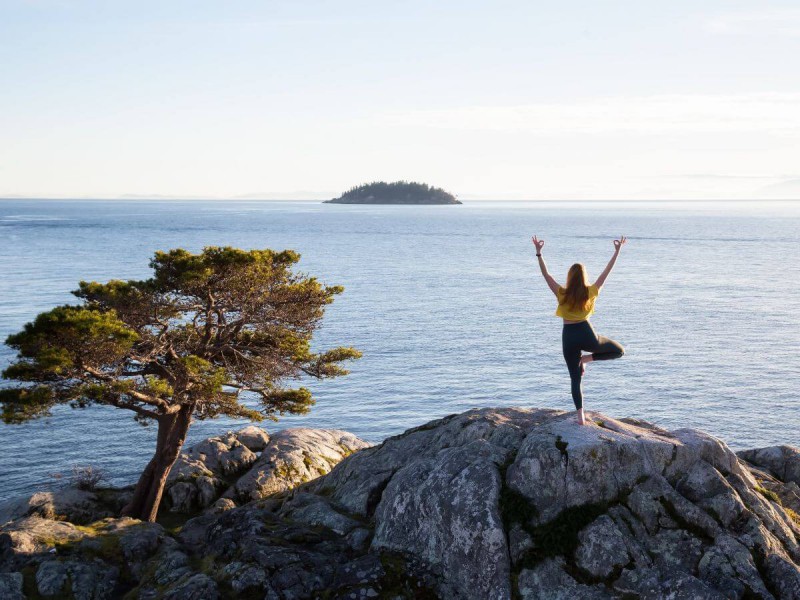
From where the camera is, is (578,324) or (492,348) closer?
(578,324)

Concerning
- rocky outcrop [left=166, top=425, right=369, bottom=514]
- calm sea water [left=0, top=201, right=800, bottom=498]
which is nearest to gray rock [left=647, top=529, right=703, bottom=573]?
rocky outcrop [left=166, top=425, right=369, bottom=514]

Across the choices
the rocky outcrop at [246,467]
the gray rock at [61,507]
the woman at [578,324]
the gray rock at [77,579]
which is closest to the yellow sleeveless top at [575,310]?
the woman at [578,324]

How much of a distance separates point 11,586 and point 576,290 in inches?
548

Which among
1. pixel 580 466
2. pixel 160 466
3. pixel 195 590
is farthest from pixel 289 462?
pixel 580 466

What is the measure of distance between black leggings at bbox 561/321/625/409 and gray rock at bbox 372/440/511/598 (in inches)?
86.4

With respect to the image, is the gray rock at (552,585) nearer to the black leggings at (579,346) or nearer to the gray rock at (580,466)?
the gray rock at (580,466)

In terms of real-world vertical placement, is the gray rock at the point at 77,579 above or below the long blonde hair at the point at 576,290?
below

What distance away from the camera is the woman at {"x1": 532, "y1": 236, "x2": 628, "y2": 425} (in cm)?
1482

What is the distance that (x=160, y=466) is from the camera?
85.7 ft

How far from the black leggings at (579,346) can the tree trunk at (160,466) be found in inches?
632

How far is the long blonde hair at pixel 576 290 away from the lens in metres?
14.7

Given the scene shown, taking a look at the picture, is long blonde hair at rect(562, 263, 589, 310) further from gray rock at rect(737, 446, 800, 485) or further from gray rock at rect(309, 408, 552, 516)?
gray rock at rect(737, 446, 800, 485)

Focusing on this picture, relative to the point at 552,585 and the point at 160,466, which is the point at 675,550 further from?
the point at 160,466

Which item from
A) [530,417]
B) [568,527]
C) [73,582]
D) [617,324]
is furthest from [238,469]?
[617,324]
